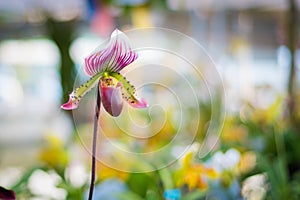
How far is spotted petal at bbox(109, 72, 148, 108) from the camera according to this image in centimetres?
30

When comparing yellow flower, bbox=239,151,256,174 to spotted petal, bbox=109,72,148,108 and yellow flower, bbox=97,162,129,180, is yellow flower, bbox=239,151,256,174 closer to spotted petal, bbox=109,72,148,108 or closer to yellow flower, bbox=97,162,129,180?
yellow flower, bbox=97,162,129,180

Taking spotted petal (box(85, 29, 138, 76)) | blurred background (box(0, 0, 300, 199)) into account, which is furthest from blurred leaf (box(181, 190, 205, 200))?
spotted petal (box(85, 29, 138, 76))

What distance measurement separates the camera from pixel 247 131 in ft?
2.70

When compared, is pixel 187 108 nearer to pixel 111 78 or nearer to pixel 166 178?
pixel 166 178

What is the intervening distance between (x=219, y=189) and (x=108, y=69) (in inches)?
10.9

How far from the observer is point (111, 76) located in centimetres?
30

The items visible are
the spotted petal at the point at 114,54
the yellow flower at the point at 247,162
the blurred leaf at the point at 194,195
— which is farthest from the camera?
the yellow flower at the point at 247,162

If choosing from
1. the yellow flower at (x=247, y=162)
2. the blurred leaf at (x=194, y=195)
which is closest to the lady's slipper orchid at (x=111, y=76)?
the blurred leaf at (x=194, y=195)

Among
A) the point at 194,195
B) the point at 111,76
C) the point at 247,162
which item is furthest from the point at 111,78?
the point at 247,162

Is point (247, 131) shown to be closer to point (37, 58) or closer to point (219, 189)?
point (219, 189)

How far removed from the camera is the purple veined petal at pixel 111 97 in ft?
0.97

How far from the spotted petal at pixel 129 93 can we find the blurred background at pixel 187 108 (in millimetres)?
68

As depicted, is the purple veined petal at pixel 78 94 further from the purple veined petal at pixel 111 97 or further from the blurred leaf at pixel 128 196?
the blurred leaf at pixel 128 196

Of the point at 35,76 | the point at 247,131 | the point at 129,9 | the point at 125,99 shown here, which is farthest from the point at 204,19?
the point at 125,99
